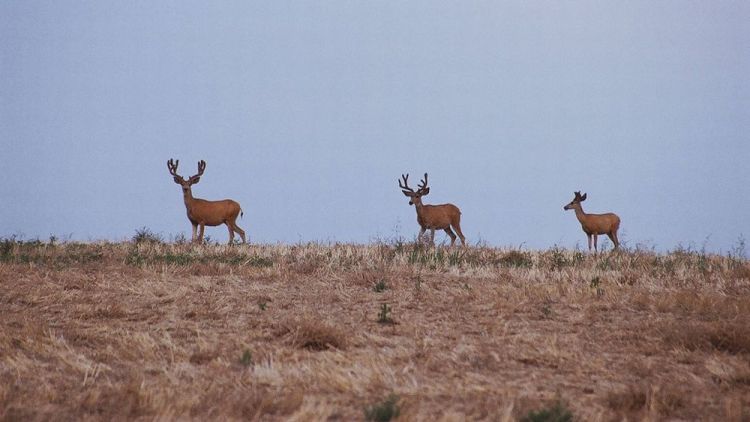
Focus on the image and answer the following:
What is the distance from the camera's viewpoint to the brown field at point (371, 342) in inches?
236

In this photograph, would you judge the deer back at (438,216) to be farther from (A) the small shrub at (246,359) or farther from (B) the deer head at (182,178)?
(A) the small shrub at (246,359)

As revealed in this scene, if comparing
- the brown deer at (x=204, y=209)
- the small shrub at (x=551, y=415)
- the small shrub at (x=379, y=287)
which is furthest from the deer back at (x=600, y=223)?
the small shrub at (x=551, y=415)

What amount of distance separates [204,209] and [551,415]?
19.8 metres

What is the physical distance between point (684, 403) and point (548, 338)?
2.12 metres

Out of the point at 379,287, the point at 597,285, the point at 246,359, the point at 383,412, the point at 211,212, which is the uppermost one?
the point at 211,212

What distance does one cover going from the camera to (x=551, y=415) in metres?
5.48

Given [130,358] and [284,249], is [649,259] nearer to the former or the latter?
[284,249]

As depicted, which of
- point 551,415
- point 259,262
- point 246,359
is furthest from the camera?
point 259,262

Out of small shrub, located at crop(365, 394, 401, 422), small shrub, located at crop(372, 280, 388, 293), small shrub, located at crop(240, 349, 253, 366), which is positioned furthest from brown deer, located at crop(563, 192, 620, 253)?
small shrub, located at crop(365, 394, 401, 422)

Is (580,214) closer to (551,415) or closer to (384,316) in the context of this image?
(384,316)

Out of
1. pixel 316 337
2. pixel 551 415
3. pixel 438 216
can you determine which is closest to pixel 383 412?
pixel 551 415

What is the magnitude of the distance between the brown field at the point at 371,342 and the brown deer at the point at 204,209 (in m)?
9.91

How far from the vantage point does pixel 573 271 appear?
13.1 m

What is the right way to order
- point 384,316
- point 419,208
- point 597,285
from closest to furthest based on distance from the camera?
1. point 384,316
2. point 597,285
3. point 419,208
